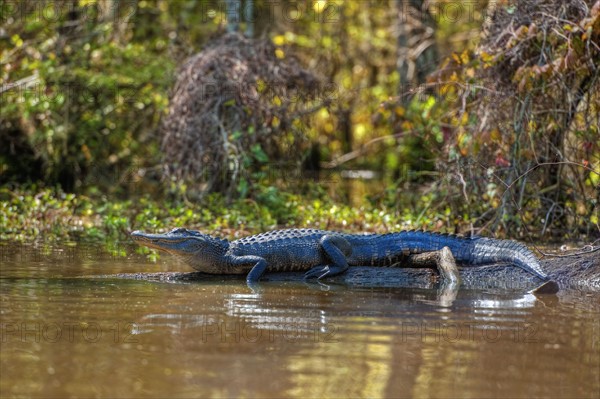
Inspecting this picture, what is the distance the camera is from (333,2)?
2298 centimetres

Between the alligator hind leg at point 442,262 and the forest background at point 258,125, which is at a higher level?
the forest background at point 258,125

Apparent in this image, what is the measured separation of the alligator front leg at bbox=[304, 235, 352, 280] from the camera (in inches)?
299

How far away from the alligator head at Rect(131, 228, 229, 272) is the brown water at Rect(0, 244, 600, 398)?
285 millimetres

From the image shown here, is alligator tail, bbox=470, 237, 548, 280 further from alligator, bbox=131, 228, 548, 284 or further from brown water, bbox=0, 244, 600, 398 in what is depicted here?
brown water, bbox=0, 244, 600, 398

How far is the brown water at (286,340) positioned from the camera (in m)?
4.25

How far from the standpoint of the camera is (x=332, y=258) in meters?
7.64

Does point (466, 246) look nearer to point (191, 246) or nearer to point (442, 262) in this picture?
point (442, 262)

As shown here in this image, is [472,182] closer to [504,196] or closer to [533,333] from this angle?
[504,196]

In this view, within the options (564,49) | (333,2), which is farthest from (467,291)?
(333,2)

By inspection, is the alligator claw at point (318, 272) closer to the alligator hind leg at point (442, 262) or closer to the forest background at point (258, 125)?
the alligator hind leg at point (442, 262)

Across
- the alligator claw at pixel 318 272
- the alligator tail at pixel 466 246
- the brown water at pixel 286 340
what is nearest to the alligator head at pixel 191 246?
the brown water at pixel 286 340

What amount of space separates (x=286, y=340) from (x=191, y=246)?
2.61 m

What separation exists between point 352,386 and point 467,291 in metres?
3.01

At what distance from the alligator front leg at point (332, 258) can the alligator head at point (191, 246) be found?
0.79m
